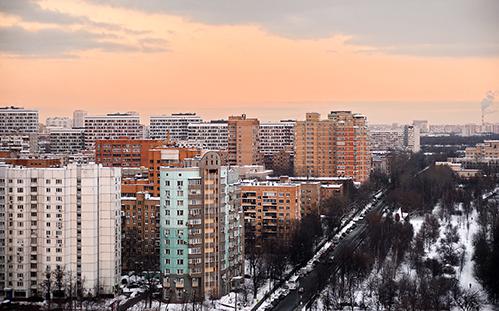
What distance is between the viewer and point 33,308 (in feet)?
33.3

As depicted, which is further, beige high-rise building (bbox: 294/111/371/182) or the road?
beige high-rise building (bbox: 294/111/371/182)

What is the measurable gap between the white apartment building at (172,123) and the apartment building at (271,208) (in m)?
14.9

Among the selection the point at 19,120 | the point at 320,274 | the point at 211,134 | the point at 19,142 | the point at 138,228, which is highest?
the point at 19,120

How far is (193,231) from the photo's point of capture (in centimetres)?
1067

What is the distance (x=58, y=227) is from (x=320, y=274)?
381 centimetres

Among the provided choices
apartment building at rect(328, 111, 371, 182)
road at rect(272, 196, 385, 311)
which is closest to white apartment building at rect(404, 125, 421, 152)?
apartment building at rect(328, 111, 371, 182)

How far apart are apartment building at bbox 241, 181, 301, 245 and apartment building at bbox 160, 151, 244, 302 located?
12.8 ft

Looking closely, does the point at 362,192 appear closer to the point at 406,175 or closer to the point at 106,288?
the point at 406,175

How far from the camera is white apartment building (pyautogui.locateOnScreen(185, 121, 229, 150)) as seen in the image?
26.9m

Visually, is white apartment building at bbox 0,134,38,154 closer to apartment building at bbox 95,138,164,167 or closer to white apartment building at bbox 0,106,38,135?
white apartment building at bbox 0,106,38,135

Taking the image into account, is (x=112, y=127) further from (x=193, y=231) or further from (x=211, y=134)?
(x=193, y=231)

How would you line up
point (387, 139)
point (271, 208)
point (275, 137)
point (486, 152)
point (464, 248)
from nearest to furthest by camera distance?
point (464, 248)
point (271, 208)
point (275, 137)
point (486, 152)
point (387, 139)

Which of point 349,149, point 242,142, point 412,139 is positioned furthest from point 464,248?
point 412,139

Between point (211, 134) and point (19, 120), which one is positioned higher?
point (19, 120)
